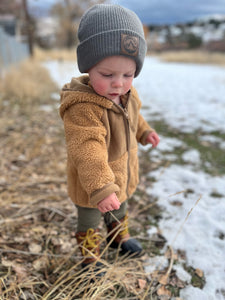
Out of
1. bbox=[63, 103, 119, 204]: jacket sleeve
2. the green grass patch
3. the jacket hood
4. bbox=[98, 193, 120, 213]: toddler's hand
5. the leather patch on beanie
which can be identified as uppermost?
the leather patch on beanie

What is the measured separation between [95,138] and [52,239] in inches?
40.5

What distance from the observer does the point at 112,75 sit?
1116mm

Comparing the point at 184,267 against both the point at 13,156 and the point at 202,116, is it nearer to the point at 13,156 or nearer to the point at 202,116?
the point at 13,156

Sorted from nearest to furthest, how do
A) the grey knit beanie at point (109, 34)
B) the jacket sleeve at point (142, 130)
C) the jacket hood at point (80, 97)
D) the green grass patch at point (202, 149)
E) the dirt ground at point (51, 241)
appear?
the grey knit beanie at point (109, 34), the jacket hood at point (80, 97), the dirt ground at point (51, 241), the jacket sleeve at point (142, 130), the green grass patch at point (202, 149)

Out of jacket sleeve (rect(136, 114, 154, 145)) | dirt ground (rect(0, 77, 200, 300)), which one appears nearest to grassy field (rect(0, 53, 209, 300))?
dirt ground (rect(0, 77, 200, 300))

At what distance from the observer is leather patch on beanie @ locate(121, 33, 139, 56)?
1062 mm

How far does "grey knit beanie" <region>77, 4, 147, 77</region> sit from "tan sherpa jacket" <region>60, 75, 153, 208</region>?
18 centimetres

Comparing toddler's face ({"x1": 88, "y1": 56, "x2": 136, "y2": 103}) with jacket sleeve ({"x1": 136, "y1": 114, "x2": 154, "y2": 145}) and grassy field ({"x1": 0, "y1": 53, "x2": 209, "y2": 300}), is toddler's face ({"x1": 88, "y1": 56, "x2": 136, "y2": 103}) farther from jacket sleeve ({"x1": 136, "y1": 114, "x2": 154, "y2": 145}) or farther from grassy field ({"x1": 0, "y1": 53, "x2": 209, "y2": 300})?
grassy field ({"x1": 0, "y1": 53, "x2": 209, "y2": 300})

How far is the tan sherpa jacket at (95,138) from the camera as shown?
44.3 inches

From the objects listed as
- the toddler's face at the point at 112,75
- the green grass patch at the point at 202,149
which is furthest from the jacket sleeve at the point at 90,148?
the green grass patch at the point at 202,149

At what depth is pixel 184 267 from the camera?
1.59 meters

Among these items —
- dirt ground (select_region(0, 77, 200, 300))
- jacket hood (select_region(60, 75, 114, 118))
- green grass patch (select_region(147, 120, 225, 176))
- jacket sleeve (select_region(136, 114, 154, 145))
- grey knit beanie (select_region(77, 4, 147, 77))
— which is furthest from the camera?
green grass patch (select_region(147, 120, 225, 176))

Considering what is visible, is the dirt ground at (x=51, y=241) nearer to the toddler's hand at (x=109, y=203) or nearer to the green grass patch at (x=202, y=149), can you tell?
the toddler's hand at (x=109, y=203)

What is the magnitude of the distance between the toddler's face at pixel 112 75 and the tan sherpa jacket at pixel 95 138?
6 cm
